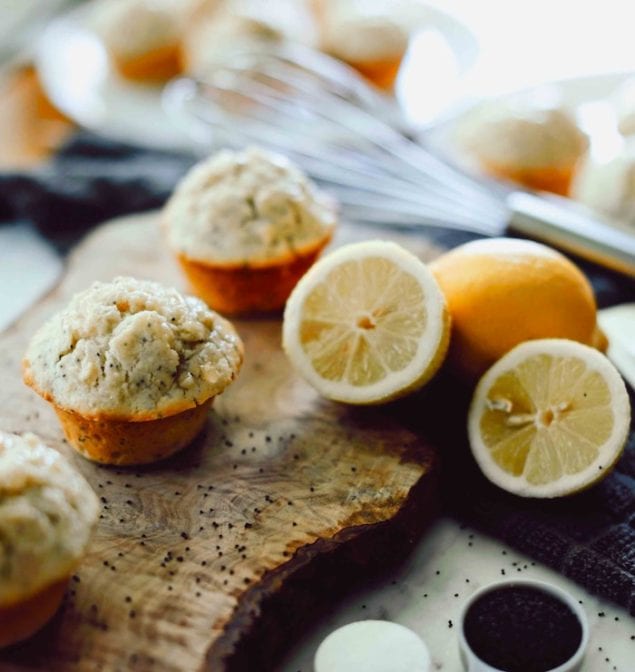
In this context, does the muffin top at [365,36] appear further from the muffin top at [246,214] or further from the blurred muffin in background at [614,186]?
the muffin top at [246,214]

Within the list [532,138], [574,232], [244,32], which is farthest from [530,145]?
[244,32]

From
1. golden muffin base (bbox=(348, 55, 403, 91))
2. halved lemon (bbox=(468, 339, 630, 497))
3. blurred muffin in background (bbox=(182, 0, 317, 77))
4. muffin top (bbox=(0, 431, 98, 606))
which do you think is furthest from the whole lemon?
blurred muffin in background (bbox=(182, 0, 317, 77))

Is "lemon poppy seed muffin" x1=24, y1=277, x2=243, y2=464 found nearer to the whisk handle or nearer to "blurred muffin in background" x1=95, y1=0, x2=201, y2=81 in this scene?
the whisk handle

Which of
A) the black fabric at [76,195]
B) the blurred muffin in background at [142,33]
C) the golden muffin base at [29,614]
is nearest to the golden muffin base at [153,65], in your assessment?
the blurred muffin in background at [142,33]

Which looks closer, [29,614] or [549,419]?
[29,614]

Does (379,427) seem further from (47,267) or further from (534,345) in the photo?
(47,267)

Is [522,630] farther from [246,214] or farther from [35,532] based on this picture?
[246,214]
